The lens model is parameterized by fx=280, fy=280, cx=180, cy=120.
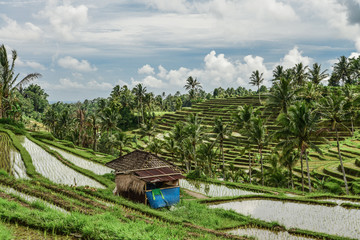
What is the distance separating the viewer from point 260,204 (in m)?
17.4

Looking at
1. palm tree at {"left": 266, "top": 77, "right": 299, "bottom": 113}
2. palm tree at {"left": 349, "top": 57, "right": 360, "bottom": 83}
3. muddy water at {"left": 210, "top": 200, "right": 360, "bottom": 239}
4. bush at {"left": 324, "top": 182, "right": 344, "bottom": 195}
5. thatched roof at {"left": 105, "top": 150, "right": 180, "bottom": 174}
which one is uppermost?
palm tree at {"left": 349, "top": 57, "right": 360, "bottom": 83}

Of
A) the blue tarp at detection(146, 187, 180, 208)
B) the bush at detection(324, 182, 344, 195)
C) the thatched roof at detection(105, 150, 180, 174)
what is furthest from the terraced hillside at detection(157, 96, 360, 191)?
the blue tarp at detection(146, 187, 180, 208)

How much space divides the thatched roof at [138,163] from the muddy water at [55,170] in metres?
2.19

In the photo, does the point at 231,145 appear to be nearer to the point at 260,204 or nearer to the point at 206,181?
the point at 206,181

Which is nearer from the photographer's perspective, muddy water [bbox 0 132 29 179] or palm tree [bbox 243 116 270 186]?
muddy water [bbox 0 132 29 179]

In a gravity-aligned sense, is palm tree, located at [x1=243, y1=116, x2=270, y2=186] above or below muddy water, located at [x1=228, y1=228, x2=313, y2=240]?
above

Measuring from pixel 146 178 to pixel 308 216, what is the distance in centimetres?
923

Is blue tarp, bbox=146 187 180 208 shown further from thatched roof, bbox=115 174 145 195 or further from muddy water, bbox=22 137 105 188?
muddy water, bbox=22 137 105 188

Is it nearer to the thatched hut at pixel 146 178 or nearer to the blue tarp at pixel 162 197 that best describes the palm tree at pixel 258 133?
the thatched hut at pixel 146 178

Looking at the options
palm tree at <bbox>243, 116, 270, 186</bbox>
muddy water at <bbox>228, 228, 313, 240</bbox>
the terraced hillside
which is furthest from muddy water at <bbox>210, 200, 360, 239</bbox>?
palm tree at <bbox>243, 116, 270, 186</bbox>

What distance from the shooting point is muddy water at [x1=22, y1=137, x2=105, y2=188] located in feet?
64.5

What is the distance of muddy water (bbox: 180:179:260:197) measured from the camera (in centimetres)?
2115

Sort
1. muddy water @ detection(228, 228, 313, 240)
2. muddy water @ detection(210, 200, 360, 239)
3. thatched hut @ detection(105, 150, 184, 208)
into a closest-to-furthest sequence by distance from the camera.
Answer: muddy water @ detection(228, 228, 313, 240), muddy water @ detection(210, 200, 360, 239), thatched hut @ detection(105, 150, 184, 208)

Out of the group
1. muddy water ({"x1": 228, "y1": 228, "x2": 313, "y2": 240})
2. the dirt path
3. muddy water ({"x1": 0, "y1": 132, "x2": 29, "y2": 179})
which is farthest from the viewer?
the dirt path
